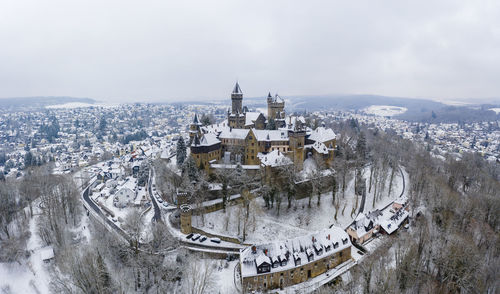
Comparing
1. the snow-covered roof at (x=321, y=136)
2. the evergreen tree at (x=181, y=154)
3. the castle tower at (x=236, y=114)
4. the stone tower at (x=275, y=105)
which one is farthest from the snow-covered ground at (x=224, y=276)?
the stone tower at (x=275, y=105)

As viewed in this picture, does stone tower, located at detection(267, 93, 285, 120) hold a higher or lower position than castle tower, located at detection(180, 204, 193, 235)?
higher

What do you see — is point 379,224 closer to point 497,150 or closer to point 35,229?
point 35,229

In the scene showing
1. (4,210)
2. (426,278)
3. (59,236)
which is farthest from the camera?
(4,210)

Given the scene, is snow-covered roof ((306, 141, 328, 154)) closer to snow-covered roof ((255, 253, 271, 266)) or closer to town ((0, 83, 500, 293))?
town ((0, 83, 500, 293))

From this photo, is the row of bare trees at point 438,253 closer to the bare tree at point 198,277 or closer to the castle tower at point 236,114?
the bare tree at point 198,277

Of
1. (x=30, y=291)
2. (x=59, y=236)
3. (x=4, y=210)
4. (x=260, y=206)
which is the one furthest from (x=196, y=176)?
(x=4, y=210)

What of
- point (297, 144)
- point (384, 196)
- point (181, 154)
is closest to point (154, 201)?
point (181, 154)

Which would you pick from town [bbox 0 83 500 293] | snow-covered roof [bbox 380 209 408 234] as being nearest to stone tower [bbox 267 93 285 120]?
town [bbox 0 83 500 293]
